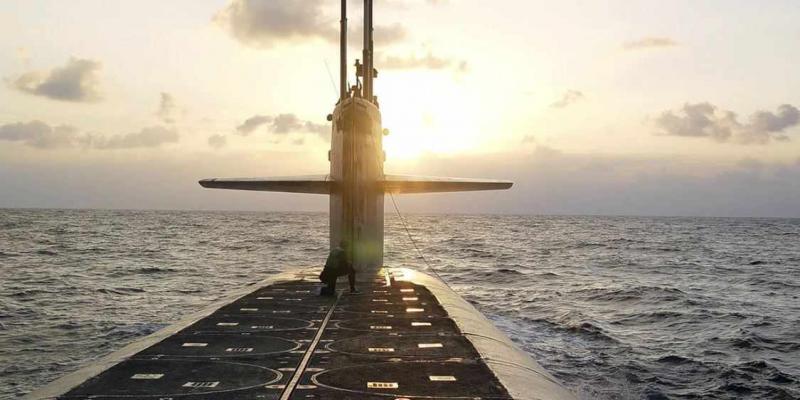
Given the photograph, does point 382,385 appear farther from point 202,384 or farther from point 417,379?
point 202,384

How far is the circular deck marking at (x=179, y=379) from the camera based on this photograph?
8.71m

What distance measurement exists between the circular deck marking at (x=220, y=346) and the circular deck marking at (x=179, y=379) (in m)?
0.67

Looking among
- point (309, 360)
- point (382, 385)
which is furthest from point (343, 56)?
point (382, 385)

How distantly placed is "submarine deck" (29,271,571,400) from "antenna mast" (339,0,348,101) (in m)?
10.8

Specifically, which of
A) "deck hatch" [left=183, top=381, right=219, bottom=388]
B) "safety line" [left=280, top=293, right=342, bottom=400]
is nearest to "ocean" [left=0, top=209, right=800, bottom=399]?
"safety line" [left=280, top=293, right=342, bottom=400]

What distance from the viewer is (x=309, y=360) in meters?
10.6

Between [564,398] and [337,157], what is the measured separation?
1406 centimetres

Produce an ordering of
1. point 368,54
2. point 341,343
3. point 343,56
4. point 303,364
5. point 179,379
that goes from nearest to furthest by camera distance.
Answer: point 179,379, point 303,364, point 341,343, point 343,56, point 368,54

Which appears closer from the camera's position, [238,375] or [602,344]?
[238,375]

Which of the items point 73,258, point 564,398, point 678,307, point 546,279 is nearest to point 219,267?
point 73,258

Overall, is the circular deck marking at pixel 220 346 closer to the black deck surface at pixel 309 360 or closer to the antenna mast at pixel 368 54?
the black deck surface at pixel 309 360

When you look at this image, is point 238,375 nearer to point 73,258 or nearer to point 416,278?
point 416,278

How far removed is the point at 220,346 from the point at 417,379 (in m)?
4.38

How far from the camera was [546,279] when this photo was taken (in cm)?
3772
